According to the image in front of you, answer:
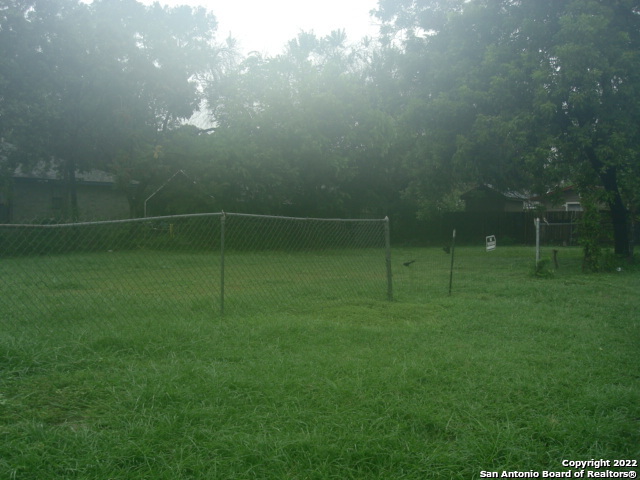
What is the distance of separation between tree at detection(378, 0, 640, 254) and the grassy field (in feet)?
22.8

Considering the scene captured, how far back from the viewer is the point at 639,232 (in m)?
20.7

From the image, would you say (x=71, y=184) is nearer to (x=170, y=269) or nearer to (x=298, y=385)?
(x=170, y=269)

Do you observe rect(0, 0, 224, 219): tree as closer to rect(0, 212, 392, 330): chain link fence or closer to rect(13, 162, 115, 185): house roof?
rect(13, 162, 115, 185): house roof

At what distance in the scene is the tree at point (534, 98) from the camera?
38.4 ft

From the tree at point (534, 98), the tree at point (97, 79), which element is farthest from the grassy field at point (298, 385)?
the tree at point (97, 79)

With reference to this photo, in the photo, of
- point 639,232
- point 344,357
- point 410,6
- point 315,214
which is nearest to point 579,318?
point 344,357

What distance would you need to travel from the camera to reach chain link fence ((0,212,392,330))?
5.12 metres

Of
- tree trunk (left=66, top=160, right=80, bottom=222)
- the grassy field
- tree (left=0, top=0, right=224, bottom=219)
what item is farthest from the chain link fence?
tree trunk (left=66, top=160, right=80, bottom=222)

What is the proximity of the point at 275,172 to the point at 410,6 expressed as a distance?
746cm

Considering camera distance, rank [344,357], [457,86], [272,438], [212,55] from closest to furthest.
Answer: [272,438], [344,357], [457,86], [212,55]

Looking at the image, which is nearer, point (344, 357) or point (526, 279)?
point (344, 357)

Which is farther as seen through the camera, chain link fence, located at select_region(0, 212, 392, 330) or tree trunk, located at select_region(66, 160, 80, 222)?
tree trunk, located at select_region(66, 160, 80, 222)

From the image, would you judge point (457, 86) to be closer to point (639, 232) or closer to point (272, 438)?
point (639, 232)

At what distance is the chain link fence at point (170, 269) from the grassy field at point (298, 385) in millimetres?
51
